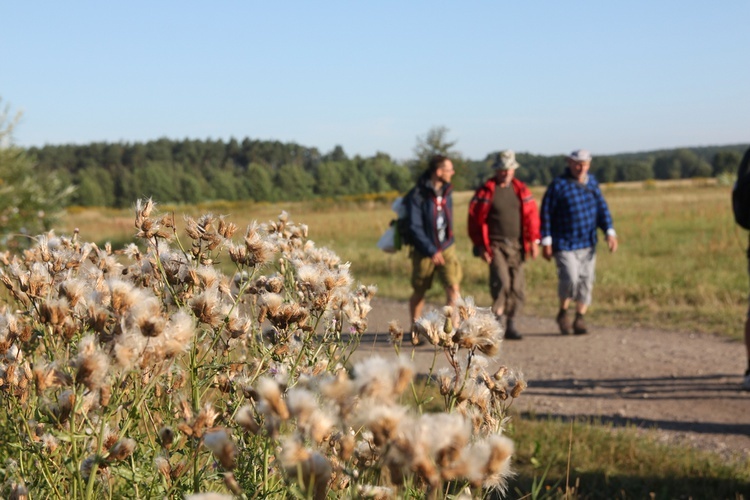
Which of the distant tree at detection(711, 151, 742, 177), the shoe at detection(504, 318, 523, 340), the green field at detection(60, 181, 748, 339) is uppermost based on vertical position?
→ the distant tree at detection(711, 151, 742, 177)

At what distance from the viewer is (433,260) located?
783 centimetres

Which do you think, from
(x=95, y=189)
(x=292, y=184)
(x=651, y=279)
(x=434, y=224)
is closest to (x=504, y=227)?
(x=434, y=224)

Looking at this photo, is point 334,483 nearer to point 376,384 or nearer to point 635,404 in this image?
point 376,384

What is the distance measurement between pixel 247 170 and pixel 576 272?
98.1m

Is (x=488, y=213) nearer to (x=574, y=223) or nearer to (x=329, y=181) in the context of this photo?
(x=574, y=223)

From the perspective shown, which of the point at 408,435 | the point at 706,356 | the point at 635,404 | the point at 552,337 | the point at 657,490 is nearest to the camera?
the point at 408,435

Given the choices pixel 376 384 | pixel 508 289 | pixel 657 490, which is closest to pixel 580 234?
pixel 508 289

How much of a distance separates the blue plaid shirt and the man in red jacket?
7.0 inches

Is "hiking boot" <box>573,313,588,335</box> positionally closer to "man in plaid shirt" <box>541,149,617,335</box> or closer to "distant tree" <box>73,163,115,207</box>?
"man in plaid shirt" <box>541,149,617,335</box>

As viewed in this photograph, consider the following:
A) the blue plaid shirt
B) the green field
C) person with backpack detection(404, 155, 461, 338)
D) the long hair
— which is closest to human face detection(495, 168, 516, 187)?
the blue plaid shirt

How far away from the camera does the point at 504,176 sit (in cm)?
820

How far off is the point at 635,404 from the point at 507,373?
4.81 metres

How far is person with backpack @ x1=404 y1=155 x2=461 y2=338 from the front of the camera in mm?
7801

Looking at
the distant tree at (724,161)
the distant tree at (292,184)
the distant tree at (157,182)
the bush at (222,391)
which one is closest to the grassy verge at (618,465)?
the bush at (222,391)
